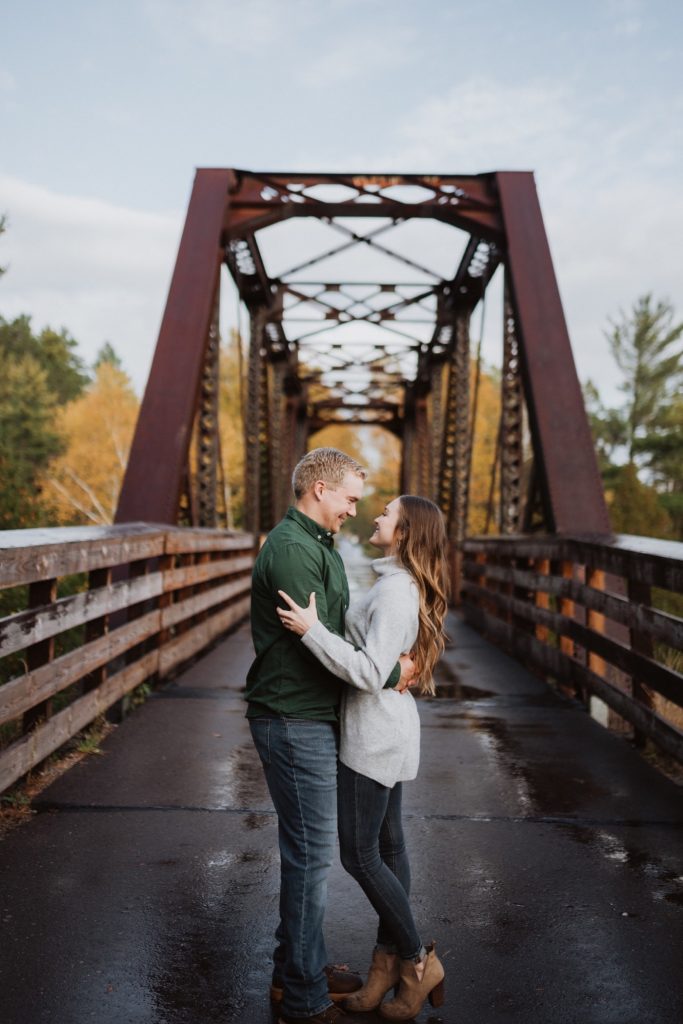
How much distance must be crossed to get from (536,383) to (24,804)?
6.21 meters

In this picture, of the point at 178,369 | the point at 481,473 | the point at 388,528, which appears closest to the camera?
the point at 388,528

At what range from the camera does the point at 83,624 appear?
5680 millimetres

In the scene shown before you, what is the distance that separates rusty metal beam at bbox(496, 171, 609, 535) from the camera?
817 cm

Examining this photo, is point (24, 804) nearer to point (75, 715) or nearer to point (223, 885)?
point (75, 715)

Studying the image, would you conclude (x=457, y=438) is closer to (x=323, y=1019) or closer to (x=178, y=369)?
(x=178, y=369)

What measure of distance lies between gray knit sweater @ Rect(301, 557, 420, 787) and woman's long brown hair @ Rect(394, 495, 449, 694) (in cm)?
4

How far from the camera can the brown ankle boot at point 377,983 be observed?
8.52 feet

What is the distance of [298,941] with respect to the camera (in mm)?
2480

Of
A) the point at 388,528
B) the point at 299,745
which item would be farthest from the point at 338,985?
the point at 388,528

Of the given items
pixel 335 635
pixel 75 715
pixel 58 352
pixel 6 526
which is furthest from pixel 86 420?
A: pixel 335 635

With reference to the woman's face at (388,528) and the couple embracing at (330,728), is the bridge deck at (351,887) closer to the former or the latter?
the couple embracing at (330,728)

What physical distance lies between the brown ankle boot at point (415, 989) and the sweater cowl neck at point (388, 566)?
1.03 meters

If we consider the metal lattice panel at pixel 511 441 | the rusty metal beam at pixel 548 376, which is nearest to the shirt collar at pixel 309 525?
the rusty metal beam at pixel 548 376

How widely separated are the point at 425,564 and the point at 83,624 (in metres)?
3.54
